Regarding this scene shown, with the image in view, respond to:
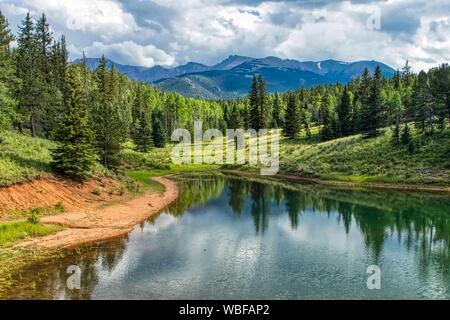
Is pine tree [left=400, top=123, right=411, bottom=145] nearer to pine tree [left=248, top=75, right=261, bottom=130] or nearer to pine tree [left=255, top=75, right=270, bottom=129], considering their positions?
pine tree [left=255, top=75, right=270, bottom=129]

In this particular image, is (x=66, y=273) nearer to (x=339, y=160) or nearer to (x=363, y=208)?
(x=363, y=208)

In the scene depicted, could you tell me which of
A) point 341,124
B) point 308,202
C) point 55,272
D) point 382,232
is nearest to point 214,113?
point 341,124

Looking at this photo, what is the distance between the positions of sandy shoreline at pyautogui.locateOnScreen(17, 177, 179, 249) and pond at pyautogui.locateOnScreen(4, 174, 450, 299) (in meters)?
1.53

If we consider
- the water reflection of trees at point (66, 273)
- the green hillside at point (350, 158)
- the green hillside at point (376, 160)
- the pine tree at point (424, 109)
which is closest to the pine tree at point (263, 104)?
the green hillside at point (350, 158)

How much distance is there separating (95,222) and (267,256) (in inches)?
712

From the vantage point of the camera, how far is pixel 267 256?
3406 centimetres

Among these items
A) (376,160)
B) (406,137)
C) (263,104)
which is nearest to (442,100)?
(406,137)

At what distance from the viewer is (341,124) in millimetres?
113062

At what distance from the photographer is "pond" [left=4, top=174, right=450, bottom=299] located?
2645cm

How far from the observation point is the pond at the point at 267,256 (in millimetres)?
26453

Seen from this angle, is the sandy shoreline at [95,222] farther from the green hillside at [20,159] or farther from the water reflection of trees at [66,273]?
the green hillside at [20,159]

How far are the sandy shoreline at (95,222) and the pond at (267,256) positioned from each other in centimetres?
153

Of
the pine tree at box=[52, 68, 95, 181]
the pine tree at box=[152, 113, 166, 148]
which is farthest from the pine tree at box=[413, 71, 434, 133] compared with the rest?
the pine tree at box=[152, 113, 166, 148]
